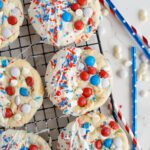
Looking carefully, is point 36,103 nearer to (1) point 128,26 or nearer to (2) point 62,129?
(2) point 62,129

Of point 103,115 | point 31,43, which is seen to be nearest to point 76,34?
point 31,43

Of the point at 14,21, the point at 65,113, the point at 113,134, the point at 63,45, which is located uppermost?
the point at 14,21

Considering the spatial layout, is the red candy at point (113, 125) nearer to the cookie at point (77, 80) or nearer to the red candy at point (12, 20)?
the cookie at point (77, 80)

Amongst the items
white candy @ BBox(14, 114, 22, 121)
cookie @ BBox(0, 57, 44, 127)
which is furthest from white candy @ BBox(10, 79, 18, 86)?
white candy @ BBox(14, 114, 22, 121)

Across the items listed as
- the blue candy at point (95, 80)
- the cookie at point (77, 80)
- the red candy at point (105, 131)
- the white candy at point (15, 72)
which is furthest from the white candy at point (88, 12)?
the red candy at point (105, 131)

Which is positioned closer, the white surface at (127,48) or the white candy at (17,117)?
the white candy at (17,117)

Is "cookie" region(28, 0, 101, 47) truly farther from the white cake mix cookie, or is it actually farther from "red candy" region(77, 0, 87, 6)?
the white cake mix cookie
